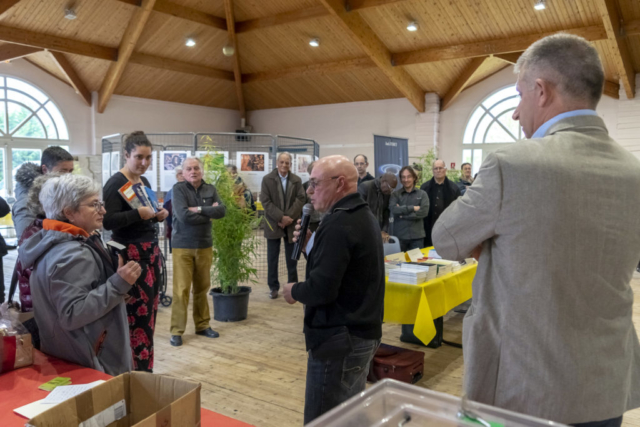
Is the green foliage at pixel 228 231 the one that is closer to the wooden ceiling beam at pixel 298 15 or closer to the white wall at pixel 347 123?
the wooden ceiling beam at pixel 298 15

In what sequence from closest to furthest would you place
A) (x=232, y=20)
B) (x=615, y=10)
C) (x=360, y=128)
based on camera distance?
(x=615, y=10) < (x=232, y=20) < (x=360, y=128)

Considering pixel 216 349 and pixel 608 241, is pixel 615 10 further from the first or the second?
pixel 608 241

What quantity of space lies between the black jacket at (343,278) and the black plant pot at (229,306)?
3.05m

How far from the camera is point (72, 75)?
12734 millimetres

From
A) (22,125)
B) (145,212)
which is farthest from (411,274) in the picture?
(22,125)

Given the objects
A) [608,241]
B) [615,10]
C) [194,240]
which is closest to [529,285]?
[608,241]

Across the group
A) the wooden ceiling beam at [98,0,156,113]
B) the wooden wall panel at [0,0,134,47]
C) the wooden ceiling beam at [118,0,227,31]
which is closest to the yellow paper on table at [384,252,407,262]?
the wooden ceiling beam at [98,0,156,113]

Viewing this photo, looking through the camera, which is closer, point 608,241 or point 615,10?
point 608,241

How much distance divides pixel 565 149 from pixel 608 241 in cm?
21

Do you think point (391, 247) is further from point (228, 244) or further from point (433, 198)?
point (433, 198)

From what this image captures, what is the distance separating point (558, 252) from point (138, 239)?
8.09 feet

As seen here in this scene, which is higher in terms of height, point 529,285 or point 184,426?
point 529,285

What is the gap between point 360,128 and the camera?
1542cm

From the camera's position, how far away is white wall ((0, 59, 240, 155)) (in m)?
12.9
